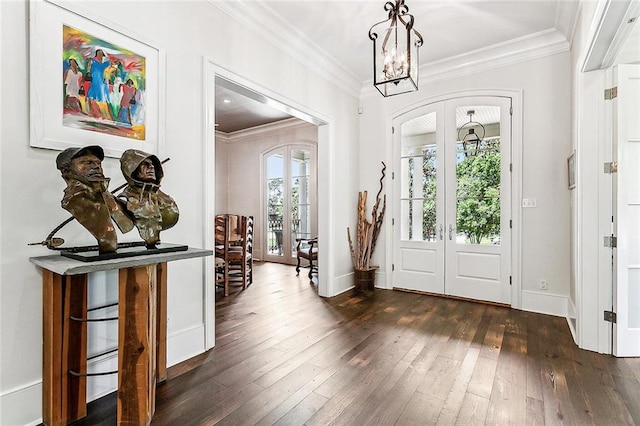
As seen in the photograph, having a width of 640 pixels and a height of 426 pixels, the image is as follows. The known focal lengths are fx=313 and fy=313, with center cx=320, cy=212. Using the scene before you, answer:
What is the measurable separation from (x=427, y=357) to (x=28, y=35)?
→ 3242 millimetres

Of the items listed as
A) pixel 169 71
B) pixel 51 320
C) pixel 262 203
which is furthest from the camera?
pixel 262 203

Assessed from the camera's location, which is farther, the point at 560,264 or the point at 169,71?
the point at 560,264

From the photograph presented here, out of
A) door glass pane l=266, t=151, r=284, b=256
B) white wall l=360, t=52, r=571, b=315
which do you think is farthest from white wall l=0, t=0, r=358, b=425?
door glass pane l=266, t=151, r=284, b=256

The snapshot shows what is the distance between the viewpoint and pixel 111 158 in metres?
1.99

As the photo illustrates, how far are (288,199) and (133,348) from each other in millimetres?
5504

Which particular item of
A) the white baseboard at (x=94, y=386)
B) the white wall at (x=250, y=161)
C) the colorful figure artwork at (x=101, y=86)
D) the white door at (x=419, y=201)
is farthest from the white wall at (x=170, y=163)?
the white wall at (x=250, y=161)

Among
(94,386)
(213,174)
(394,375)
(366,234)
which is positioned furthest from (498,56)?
(94,386)

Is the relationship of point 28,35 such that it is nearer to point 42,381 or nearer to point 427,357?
point 42,381

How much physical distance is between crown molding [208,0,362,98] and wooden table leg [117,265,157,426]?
7.63ft

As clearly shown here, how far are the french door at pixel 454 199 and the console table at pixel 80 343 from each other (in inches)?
137

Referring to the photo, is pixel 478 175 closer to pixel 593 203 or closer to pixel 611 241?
pixel 593 203

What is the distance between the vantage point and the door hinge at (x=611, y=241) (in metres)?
2.48

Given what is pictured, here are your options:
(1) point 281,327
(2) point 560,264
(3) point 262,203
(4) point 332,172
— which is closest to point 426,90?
(4) point 332,172

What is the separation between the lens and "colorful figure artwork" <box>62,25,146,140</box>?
1815 mm
